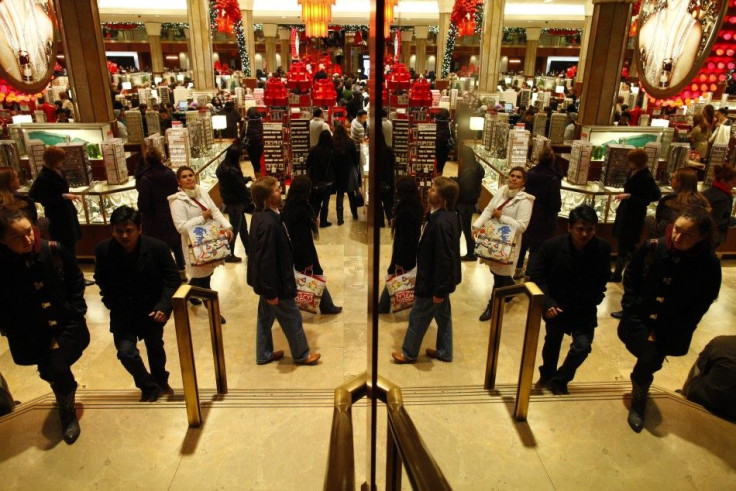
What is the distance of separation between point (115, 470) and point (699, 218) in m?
3.10

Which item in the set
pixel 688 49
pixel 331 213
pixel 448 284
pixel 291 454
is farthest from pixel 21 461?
pixel 688 49

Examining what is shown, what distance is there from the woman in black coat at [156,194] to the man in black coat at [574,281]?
3.20m

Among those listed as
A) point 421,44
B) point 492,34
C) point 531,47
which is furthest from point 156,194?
point 531,47

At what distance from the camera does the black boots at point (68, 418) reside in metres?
2.63

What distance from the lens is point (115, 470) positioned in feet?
7.98

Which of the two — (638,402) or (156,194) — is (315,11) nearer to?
(156,194)

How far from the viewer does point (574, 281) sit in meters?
2.94

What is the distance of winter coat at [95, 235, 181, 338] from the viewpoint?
2791mm

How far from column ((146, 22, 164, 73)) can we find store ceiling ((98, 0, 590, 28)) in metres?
1.45

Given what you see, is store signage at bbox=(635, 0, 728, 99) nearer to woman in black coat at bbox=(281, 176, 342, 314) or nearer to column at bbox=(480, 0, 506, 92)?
woman in black coat at bbox=(281, 176, 342, 314)

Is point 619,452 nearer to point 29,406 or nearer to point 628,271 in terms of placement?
point 628,271

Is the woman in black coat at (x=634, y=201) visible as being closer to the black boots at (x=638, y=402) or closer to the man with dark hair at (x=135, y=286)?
the black boots at (x=638, y=402)

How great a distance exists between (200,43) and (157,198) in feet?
30.7

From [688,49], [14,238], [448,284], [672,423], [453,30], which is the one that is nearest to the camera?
[14,238]
